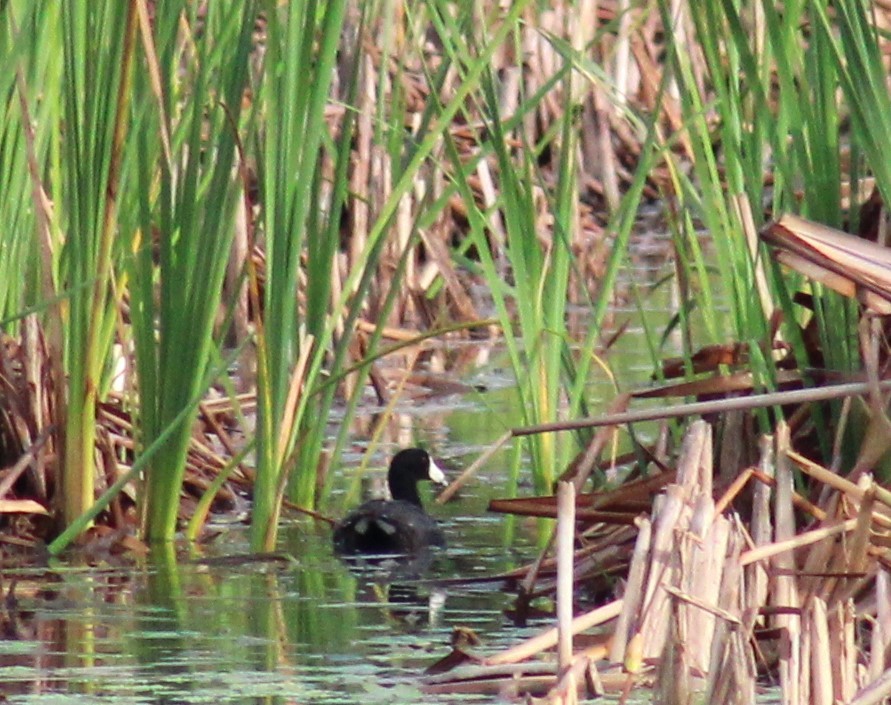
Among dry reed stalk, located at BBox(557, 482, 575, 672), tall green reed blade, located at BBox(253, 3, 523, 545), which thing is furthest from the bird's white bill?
dry reed stalk, located at BBox(557, 482, 575, 672)

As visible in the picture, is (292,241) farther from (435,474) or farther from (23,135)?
(435,474)

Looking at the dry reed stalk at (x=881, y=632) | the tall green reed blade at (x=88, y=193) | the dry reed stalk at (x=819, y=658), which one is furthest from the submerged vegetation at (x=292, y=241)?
the dry reed stalk at (x=819, y=658)

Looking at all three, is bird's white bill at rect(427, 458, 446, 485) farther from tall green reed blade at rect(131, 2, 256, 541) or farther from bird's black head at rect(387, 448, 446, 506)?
tall green reed blade at rect(131, 2, 256, 541)

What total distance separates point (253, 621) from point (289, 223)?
3.00ft

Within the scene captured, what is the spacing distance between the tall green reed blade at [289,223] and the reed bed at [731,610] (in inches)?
43.6

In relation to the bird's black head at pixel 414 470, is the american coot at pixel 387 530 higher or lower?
lower

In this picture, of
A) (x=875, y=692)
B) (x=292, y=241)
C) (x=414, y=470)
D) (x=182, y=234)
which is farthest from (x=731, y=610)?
(x=414, y=470)

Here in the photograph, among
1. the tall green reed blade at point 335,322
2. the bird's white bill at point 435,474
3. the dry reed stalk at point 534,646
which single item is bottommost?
the dry reed stalk at point 534,646

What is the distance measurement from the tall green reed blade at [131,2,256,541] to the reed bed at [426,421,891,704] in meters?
1.23

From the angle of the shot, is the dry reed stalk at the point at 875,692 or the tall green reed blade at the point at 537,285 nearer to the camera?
the dry reed stalk at the point at 875,692

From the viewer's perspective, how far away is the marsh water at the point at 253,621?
359cm

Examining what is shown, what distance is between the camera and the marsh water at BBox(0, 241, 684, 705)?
11.8ft

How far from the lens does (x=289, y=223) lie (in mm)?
4680

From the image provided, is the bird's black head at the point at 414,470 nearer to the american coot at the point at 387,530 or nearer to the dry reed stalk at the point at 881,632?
the american coot at the point at 387,530
